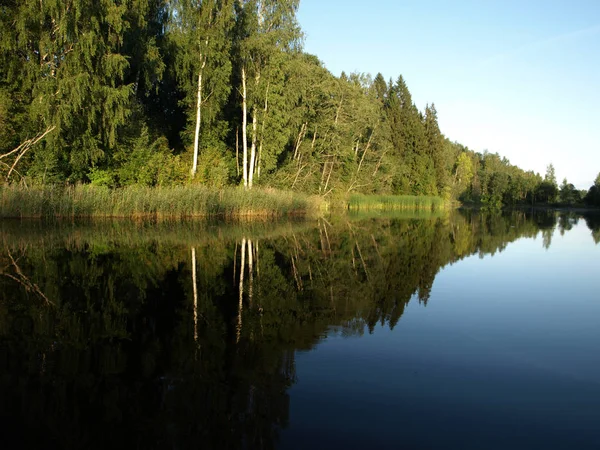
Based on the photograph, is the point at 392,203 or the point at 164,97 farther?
the point at 392,203

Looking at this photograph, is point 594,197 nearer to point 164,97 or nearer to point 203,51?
point 164,97

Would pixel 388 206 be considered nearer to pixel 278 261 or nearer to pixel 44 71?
pixel 44 71

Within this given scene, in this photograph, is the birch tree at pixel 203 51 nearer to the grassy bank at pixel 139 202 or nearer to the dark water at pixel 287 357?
the grassy bank at pixel 139 202

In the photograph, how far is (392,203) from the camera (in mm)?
57594

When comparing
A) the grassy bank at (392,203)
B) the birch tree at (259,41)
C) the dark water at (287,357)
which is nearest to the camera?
the dark water at (287,357)

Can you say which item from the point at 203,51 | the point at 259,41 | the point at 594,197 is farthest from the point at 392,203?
the point at 594,197

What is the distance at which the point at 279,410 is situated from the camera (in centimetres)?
441

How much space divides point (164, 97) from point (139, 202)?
1809 cm

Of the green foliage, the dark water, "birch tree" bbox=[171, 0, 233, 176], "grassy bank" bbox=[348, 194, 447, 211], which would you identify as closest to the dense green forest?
"birch tree" bbox=[171, 0, 233, 176]

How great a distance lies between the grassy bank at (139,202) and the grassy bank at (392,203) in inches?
823

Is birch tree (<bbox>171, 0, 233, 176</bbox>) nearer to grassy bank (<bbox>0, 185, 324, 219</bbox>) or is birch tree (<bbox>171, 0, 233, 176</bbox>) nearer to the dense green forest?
the dense green forest

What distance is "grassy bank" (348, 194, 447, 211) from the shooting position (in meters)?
51.2

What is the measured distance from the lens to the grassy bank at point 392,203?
5116 cm

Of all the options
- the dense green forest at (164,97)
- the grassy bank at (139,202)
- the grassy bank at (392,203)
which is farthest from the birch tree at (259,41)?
the grassy bank at (392,203)
